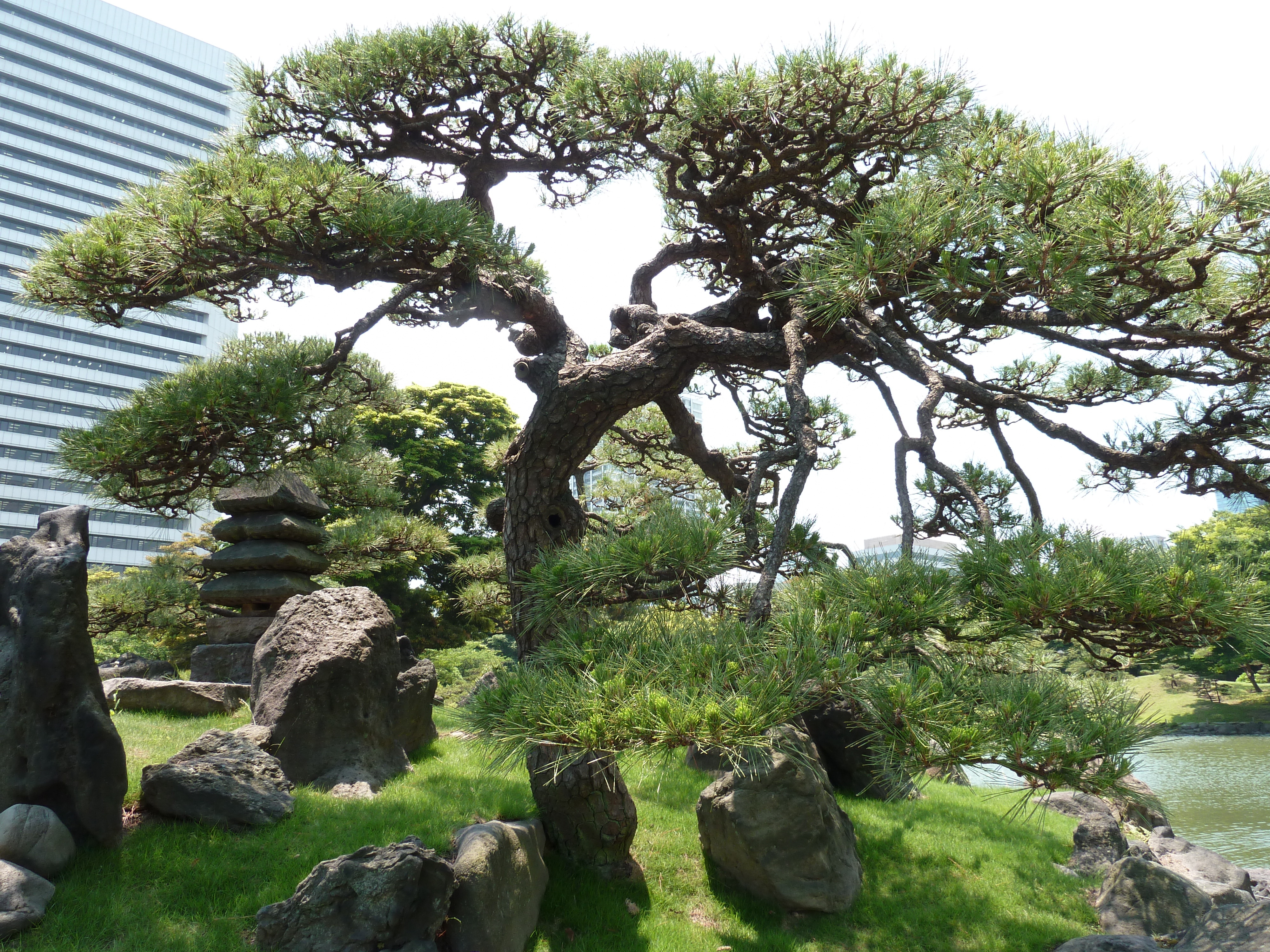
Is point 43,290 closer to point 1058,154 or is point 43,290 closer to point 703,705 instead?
point 703,705

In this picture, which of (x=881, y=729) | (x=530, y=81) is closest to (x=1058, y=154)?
(x=881, y=729)

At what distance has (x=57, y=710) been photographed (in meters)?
2.81

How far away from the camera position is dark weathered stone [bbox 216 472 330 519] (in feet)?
21.5

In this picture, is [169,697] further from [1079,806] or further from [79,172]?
[79,172]

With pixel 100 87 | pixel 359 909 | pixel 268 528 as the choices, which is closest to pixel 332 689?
pixel 359 909

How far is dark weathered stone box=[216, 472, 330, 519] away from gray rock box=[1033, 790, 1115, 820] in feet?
22.5

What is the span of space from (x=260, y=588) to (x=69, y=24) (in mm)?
51778

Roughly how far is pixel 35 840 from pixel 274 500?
171 inches

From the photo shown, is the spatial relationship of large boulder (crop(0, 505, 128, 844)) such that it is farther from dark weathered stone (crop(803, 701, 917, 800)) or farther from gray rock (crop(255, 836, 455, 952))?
dark weathered stone (crop(803, 701, 917, 800))

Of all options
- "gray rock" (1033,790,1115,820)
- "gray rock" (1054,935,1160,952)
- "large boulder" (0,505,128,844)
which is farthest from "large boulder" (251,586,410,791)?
"gray rock" (1033,790,1115,820)

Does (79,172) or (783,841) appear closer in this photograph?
(783,841)

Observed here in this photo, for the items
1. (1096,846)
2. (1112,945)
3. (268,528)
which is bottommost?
(1096,846)

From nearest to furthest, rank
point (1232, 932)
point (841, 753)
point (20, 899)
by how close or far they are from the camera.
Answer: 1. point (20, 899)
2. point (1232, 932)
3. point (841, 753)

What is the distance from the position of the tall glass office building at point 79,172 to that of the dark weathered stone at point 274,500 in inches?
1142
